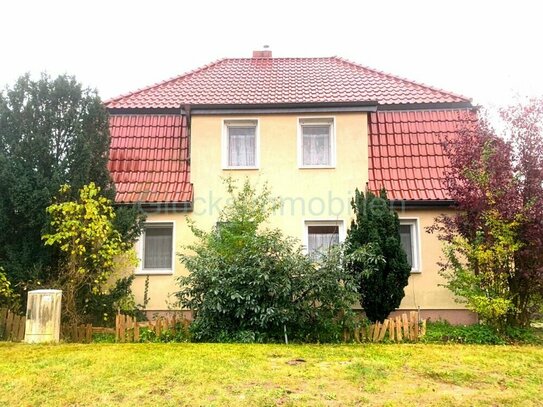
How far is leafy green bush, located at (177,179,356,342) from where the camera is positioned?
30.3 feet

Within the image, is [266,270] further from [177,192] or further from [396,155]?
[396,155]

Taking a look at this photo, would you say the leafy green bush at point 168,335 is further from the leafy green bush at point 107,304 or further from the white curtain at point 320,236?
the white curtain at point 320,236

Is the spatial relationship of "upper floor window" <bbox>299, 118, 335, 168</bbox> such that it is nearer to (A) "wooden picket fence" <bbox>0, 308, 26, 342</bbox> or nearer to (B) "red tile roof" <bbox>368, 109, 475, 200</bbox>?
(B) "red tile roof" <bbox>368, 109, 475, 200</bbox>

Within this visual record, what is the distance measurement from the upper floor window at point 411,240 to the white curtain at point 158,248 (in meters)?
6.07

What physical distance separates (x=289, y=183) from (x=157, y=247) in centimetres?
383

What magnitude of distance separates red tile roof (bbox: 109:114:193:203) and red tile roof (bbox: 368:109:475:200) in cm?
510

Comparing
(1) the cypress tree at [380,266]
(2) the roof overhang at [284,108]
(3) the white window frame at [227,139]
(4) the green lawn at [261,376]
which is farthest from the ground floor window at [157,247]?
(1) the cypress tree at [380,266]

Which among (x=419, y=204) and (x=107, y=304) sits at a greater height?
(x=419, y=204)

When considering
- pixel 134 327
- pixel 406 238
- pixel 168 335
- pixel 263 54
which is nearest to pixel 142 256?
pixel 134 327

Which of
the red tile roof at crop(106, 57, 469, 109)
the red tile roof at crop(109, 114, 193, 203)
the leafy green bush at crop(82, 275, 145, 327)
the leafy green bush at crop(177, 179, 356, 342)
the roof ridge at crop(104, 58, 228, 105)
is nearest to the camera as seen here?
the leafy green bush at crop(177, 179, 356, 342)

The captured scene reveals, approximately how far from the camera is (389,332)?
9695mm

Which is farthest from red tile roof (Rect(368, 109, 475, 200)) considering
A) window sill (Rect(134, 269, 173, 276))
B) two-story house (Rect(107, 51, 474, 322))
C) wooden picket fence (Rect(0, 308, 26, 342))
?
wooden picket fence (Rect(0, 308, 26, 342))

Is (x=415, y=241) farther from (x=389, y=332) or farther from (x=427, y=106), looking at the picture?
→ (x=427, y=106)

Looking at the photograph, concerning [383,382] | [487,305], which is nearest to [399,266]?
[487,305]
